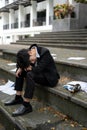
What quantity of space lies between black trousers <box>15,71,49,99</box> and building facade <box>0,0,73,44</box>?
17632 mm

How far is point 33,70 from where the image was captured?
128 inches

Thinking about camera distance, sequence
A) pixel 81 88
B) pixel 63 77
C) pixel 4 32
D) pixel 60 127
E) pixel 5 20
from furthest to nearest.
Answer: pixel 5 20 < pixel 4 32 < pixel 63 77 < pixel 81 88 < pixel 60 127

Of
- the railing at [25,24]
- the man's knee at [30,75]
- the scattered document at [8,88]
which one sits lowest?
the scattered document at [8,88]

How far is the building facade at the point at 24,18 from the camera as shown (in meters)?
23.0

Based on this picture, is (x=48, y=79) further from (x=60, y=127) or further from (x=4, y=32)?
(x=4, y=32)

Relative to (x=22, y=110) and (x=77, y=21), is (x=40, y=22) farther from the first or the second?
(x=22, y=110)

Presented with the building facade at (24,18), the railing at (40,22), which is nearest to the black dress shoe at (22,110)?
the building facade at (24,18)

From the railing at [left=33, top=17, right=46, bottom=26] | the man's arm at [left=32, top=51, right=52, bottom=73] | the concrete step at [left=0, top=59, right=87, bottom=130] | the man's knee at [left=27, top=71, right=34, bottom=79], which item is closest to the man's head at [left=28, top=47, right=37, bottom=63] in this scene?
the man's arm at [left=32, top=51, right=52, bottom=73]

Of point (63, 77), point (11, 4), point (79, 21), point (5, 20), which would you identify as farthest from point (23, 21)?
point (63, 77)

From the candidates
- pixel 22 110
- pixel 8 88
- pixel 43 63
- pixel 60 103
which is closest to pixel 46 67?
pixel 43 63

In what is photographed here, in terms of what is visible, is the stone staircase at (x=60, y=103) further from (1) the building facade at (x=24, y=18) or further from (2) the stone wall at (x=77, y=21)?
(1) the building facade at (x=24, y=18)

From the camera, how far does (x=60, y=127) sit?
273cm

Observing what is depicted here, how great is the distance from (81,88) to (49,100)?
18.4 inches

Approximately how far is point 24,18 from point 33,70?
84.8 feet
